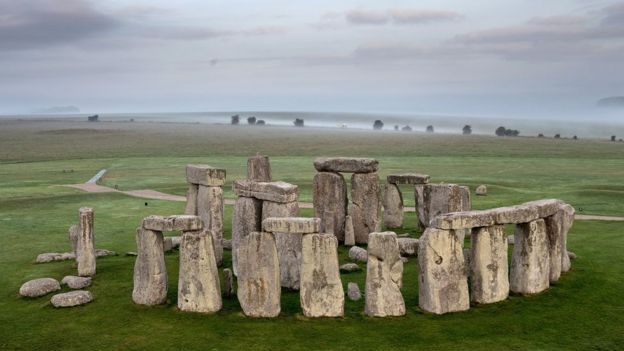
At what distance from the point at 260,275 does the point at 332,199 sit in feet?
30.0

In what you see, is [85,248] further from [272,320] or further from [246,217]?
[272,320]

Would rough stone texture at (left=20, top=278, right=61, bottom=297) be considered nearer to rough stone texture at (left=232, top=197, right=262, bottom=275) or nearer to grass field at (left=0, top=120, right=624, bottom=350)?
grass field at (left=0, top=120, right=624, bottom=350)

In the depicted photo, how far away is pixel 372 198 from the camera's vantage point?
24.4m

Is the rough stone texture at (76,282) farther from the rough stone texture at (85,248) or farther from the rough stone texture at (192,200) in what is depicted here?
the rough stone texture at (192,200)

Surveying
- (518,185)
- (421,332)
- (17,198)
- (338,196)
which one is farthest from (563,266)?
(17,198)

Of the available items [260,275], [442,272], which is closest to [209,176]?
[260,275]

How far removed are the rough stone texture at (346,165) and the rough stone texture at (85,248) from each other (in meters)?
8.77

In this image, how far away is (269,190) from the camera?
60.1 feet

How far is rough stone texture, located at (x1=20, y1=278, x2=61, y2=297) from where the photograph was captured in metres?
17.2

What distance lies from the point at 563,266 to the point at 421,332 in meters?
6.61

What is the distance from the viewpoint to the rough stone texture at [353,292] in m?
16.6

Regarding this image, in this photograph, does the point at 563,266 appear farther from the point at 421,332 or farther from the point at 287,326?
the point at 287,326

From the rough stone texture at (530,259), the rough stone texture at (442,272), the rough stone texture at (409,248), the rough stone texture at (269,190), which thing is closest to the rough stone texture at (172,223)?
the rough stone texture at (269,190)

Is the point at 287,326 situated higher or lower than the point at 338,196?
lower
